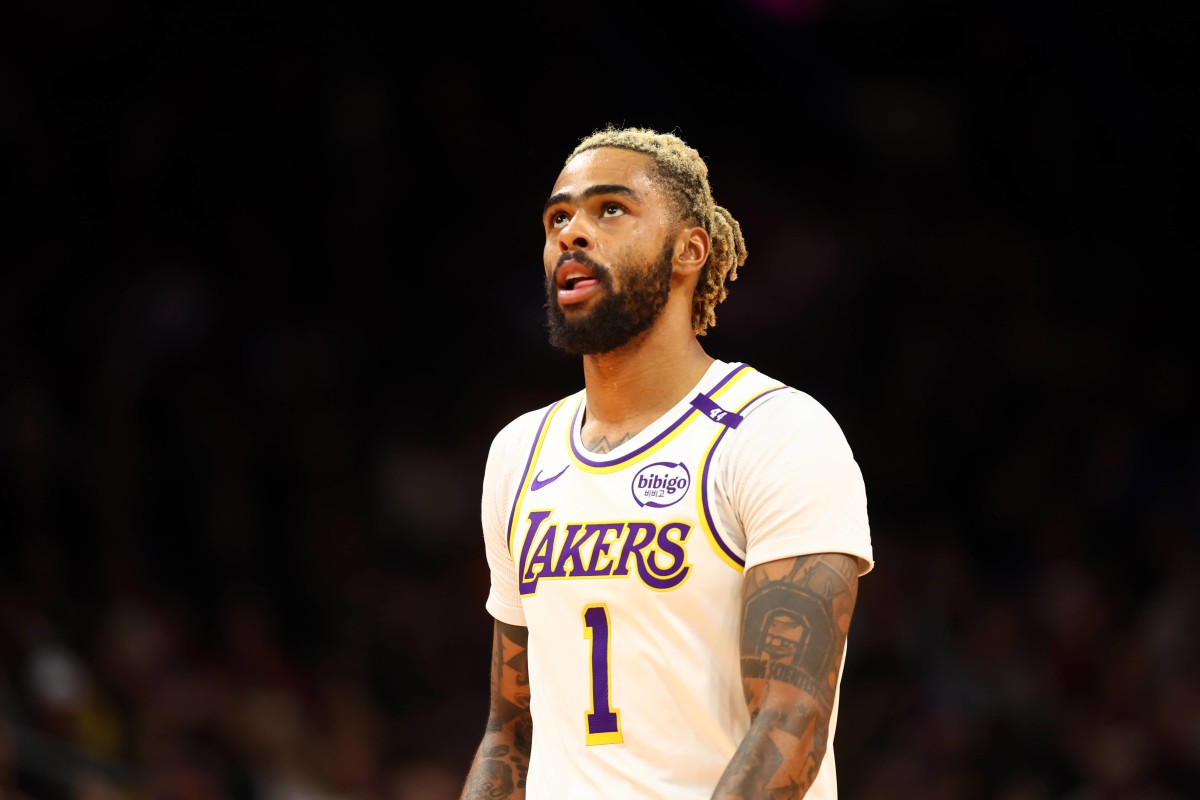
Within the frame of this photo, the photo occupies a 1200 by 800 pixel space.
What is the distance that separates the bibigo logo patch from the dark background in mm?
3951

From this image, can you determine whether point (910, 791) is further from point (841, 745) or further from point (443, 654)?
point (443, 654)

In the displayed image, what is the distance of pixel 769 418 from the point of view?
296 cm

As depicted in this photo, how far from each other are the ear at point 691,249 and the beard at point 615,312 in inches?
3.1

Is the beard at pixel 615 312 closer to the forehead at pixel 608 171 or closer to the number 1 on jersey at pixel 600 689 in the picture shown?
the forehead at pixel 608 171

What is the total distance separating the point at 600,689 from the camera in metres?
2.95

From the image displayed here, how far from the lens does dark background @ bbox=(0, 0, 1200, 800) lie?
6.88 meters

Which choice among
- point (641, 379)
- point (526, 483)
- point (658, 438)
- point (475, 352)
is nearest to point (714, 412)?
point (658, 438)

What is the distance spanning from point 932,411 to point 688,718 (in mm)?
4831

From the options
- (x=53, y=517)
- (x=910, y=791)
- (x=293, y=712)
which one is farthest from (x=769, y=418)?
(x=53, y=517)

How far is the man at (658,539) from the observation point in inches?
108

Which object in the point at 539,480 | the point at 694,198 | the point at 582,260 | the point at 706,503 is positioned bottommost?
the point at 706,503

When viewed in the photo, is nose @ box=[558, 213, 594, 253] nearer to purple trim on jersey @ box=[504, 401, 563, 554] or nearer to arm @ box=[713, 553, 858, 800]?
purple trim on jersey @ box=[504, 401, 563, 554]

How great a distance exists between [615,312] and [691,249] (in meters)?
0.29

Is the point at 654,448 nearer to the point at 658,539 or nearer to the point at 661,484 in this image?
the point at 661,484
